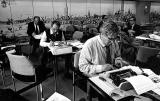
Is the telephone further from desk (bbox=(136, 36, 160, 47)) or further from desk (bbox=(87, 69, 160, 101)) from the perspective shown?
desk (bbox=(136, 36, 160, 47))

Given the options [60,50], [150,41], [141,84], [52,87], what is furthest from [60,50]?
[150,41]

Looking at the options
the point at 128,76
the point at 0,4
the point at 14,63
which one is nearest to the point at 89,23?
the point at 0,4

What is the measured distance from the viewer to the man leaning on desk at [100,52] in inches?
71.0

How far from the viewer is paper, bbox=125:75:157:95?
1.30m

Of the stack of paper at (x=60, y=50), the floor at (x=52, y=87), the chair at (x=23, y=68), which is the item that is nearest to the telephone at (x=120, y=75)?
the chair at (x=23, y=68)

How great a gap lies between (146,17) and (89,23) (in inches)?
177

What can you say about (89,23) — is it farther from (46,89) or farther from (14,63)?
(14,63)

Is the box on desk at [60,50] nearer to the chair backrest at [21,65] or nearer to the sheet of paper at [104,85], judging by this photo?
the chair backrest at [21,65]

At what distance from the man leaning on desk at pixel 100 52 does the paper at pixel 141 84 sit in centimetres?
44

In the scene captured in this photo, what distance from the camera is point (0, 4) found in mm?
4594

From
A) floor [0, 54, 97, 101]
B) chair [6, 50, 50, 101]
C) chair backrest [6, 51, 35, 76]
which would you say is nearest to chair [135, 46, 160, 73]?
floor [0, 54, 97, 101]

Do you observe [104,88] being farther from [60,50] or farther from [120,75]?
[60,50]

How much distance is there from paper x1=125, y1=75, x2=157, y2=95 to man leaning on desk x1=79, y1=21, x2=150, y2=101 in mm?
445

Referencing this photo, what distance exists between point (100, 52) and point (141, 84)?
767 mm
